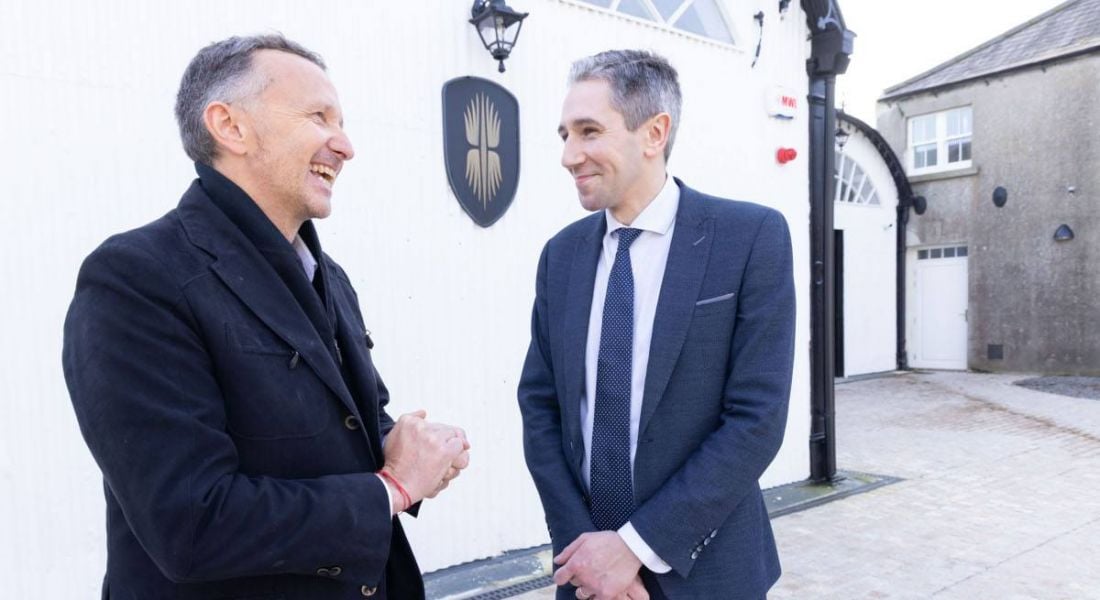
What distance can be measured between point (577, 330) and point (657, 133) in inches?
23.2

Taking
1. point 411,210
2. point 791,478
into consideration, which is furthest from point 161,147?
point 791,478

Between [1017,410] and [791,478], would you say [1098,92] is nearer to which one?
[1017,410]

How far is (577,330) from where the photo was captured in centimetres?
208

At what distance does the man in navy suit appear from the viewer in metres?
1.82

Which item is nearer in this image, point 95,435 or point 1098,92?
point 95,435

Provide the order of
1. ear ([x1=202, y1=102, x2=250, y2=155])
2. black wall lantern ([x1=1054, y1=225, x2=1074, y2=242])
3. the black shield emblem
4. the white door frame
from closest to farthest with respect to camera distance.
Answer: ear ([x1=202, y1=102, x2=250, y2=155]) → the black shield emblem → black wall lantern ([x1=1054, y1=225, x2=1074, y2=242]) → the white door frame

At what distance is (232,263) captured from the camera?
1455 millimetres

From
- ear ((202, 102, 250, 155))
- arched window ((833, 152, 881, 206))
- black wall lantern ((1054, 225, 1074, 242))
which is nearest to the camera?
ear ((202, 102, 250, 155))

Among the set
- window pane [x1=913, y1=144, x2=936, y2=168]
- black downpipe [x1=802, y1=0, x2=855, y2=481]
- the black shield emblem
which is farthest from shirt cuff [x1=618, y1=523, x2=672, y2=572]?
window pane [x1=913, y1=144, x2=936, y2=168]

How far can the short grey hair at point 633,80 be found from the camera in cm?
206

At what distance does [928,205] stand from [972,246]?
47.8 inches

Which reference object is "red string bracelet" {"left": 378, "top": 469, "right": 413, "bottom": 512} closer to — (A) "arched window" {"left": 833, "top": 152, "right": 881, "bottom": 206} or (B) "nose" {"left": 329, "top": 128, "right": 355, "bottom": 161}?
(B) "nose" {"left": 329, "top": 128, "right": 355, "bottom": 161}

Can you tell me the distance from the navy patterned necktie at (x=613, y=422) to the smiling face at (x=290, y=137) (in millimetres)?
799

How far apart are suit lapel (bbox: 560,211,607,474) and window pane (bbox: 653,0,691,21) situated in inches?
151
